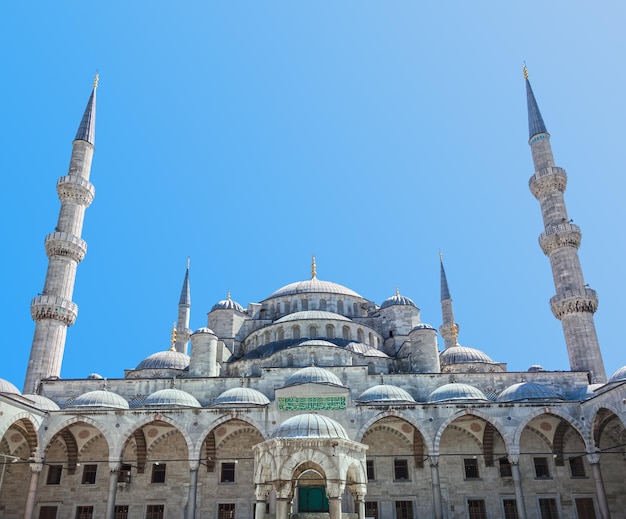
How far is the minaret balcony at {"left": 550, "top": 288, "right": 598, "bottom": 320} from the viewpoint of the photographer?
23.3m

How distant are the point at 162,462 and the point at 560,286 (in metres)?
17.0

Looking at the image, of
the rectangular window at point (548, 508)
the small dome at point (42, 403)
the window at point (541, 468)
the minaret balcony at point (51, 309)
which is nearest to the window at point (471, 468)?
the window at point (541, 468)

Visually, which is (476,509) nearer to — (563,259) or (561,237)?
(563,259)

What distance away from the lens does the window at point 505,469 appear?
2027 cm

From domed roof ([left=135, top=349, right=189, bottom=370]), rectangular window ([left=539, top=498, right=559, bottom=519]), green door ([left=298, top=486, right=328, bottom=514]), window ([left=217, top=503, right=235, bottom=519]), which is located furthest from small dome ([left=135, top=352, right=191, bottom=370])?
rectangular window ([left=539, top=498, right=559, bottom=519])

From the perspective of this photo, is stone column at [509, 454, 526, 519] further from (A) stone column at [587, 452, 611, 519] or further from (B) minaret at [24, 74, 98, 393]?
(B) minaret at [24, 74, 98, 393]

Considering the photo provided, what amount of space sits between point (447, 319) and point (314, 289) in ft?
29.5

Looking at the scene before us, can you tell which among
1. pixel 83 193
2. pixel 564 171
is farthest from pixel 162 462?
pixel 564 171

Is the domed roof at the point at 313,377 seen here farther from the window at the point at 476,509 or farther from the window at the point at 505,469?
the window at the point at 505,469

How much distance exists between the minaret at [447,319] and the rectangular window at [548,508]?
36.0ft

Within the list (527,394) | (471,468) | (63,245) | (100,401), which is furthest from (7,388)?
(527,394)

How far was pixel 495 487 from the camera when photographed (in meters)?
20.1

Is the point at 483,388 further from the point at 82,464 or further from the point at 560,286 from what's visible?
the point at 82,464

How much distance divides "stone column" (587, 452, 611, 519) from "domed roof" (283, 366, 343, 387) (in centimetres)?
816
